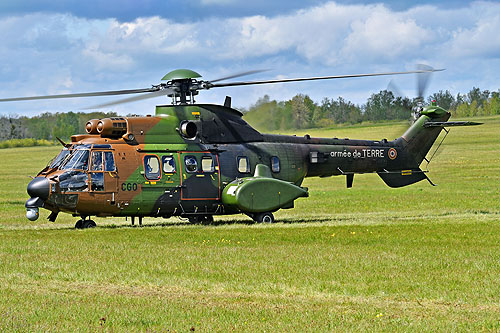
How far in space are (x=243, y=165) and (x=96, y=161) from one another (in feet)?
17.6

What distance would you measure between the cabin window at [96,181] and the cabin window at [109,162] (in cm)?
29

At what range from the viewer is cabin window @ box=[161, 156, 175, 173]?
2499 centimetres

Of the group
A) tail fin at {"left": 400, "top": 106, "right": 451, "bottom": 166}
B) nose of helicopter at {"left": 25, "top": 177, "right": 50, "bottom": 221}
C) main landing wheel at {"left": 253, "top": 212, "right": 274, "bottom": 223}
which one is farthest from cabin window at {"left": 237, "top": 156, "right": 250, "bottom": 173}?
tail fin at {"left": 400, "top": 106, "right": 451, "bottom": 166}

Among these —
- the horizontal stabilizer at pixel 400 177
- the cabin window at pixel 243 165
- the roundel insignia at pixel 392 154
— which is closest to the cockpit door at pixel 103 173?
the cabin window at pixel 243 165

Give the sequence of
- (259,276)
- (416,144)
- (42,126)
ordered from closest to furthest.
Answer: (259,276)
(416,144)
(42,126)

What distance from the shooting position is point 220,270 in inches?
607

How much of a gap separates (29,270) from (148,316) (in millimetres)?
5477

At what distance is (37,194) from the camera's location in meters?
23.1

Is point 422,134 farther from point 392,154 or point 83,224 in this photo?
point 83,224

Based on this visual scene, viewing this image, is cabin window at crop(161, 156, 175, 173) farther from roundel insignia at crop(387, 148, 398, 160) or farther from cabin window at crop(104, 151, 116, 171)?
roundel insignia at crop(387, 148, 398, 160)

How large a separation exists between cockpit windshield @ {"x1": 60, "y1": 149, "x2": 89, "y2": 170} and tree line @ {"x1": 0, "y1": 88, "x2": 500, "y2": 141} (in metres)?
3.21

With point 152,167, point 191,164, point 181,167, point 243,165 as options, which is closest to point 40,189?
point 152,167

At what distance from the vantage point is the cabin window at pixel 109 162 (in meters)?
24.0

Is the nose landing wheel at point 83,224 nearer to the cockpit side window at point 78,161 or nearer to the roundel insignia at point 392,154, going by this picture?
the cockpit side window at point 78,161
